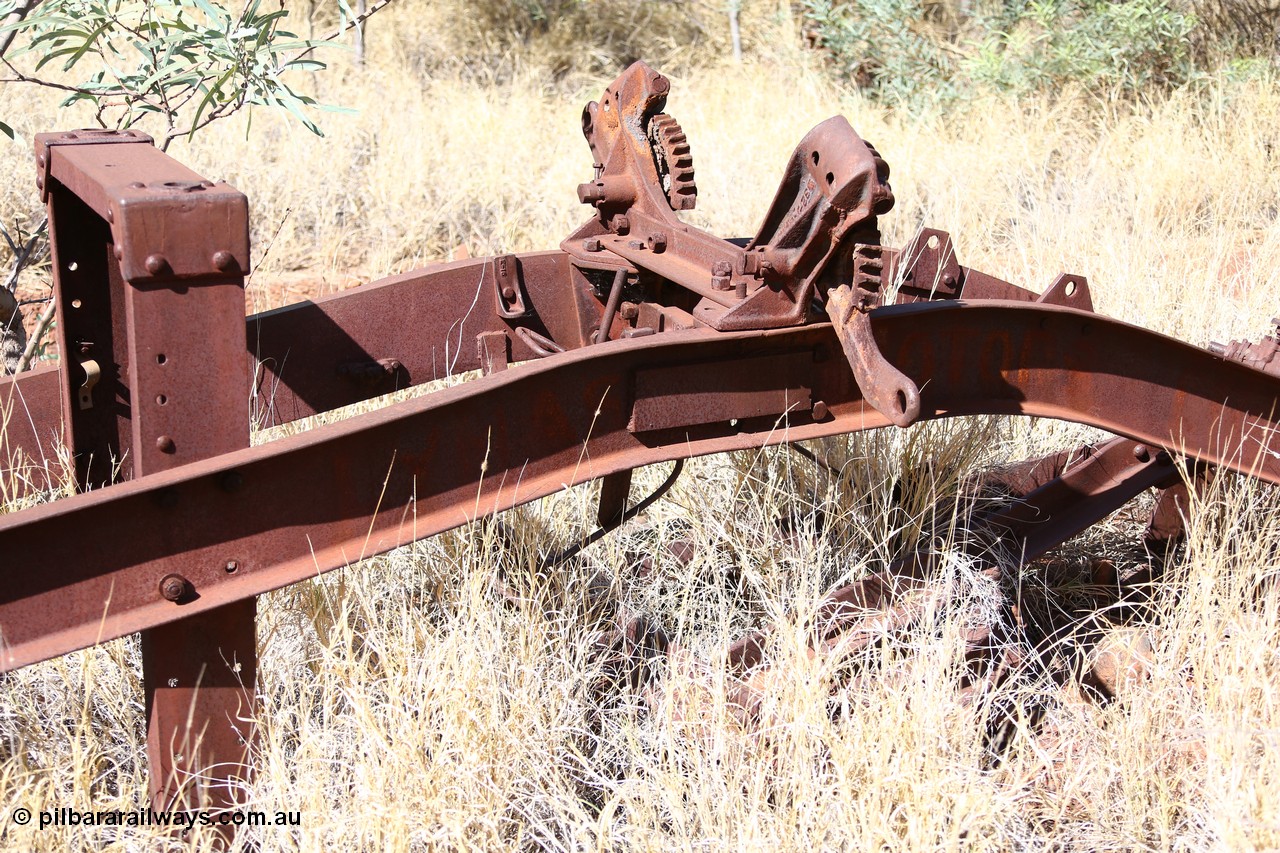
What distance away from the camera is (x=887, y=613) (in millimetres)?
2646

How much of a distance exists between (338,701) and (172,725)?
0.51 m

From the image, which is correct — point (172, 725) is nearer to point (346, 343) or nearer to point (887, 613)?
point (346, 343)

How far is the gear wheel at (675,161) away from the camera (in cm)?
296

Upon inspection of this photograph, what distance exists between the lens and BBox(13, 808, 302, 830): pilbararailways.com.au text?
204 centimetres

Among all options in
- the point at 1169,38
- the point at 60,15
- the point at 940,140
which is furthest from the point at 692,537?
the point at 1169,38

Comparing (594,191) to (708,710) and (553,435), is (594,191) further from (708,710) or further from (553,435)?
(708,710)

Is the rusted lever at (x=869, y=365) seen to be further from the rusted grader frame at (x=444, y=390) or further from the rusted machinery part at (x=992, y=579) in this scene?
the rusted machinery part at (x=992, y=579)

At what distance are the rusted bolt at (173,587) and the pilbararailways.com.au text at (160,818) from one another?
423 mm

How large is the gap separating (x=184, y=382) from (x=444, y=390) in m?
0.41

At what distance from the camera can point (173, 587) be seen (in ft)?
5.96

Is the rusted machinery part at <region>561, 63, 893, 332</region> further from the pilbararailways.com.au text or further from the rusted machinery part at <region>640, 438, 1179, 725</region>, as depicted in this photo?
the pilbararailways.com.au text

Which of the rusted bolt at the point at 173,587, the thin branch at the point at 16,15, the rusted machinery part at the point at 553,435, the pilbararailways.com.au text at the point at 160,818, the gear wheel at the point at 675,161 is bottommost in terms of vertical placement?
the pilbararailways.com.au text at the point at 160,818

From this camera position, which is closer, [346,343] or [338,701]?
[338,701]

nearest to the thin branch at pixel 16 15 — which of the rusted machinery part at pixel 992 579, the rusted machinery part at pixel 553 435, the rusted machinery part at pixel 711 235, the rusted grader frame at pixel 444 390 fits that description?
the rusted grader frame at pixel 444 390
